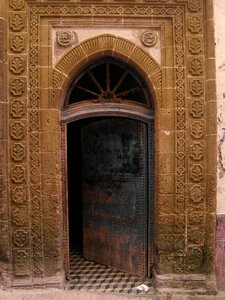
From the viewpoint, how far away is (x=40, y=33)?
4422 mm

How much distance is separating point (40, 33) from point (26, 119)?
1155 millimetres

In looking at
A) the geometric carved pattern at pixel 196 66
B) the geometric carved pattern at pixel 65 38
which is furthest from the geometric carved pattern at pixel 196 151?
the geometric carved pattern at pixel 65 38

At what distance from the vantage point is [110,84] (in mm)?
4914

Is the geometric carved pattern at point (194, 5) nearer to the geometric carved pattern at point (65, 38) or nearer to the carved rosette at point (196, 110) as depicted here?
the carved rosette at point (196, 110)

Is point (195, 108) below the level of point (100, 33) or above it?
below

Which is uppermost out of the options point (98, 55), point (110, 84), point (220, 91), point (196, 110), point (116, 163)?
point (98, 55)

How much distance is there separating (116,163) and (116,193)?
18.3 inches

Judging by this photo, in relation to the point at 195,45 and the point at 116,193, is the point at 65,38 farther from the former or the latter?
the point at 116,193

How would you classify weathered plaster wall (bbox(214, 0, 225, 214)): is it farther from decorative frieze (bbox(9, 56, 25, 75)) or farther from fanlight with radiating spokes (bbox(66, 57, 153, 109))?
decorative frieze (bbox(9, 56, 25, 75))

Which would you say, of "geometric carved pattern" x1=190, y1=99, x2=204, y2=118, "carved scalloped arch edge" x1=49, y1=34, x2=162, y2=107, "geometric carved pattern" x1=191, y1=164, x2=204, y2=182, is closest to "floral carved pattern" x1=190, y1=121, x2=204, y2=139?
"geometric carved pattern" x1=190, y1=99, x2=204, y2=118

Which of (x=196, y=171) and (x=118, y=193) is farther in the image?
(x=118, y=193)

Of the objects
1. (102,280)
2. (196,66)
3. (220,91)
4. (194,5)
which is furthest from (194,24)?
(102,280)

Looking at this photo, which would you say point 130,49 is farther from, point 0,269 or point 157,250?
point 0,269

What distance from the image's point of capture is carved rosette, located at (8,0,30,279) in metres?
4.38
